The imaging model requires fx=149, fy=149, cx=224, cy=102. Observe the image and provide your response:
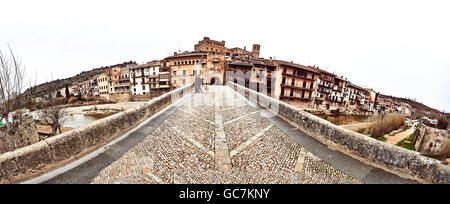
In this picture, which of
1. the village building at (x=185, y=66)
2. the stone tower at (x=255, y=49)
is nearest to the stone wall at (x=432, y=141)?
the village building at (x=185, y=66)

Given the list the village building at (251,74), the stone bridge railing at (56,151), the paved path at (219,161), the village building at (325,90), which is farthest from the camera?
the village building at (325,90)

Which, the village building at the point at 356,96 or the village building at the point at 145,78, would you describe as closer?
the village building at the point at 145,78

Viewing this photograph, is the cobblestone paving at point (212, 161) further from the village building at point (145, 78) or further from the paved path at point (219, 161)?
the village building at point (145, 78)

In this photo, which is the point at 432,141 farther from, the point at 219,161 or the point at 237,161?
the point at 219,161

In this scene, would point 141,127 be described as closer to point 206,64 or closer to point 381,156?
point 381,156

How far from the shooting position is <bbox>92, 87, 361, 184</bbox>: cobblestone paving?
10.5 ft

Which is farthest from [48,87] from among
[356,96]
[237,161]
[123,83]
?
[356,96]

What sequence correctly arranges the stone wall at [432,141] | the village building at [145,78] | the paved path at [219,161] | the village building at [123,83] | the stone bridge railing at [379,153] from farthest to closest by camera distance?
the village building at [123,83] → the village building at [145,78] → the stone wall at [432,141] → the paved path at [219,161] → the stone bridge railing at [379,153]

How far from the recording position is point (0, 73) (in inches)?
242

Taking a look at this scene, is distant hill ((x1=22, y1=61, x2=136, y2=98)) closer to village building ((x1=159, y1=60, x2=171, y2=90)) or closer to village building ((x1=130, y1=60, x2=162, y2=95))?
village building ((x1=130, y1=60, x2=162, y2=95))

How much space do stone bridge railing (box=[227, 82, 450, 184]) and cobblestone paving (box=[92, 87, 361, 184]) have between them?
2.82 feet

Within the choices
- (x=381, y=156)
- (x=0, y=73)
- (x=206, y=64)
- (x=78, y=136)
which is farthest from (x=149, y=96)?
(x=381, y=156)

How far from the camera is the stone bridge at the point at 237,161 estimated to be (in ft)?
9.47

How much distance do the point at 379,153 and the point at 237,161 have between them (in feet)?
10.5
